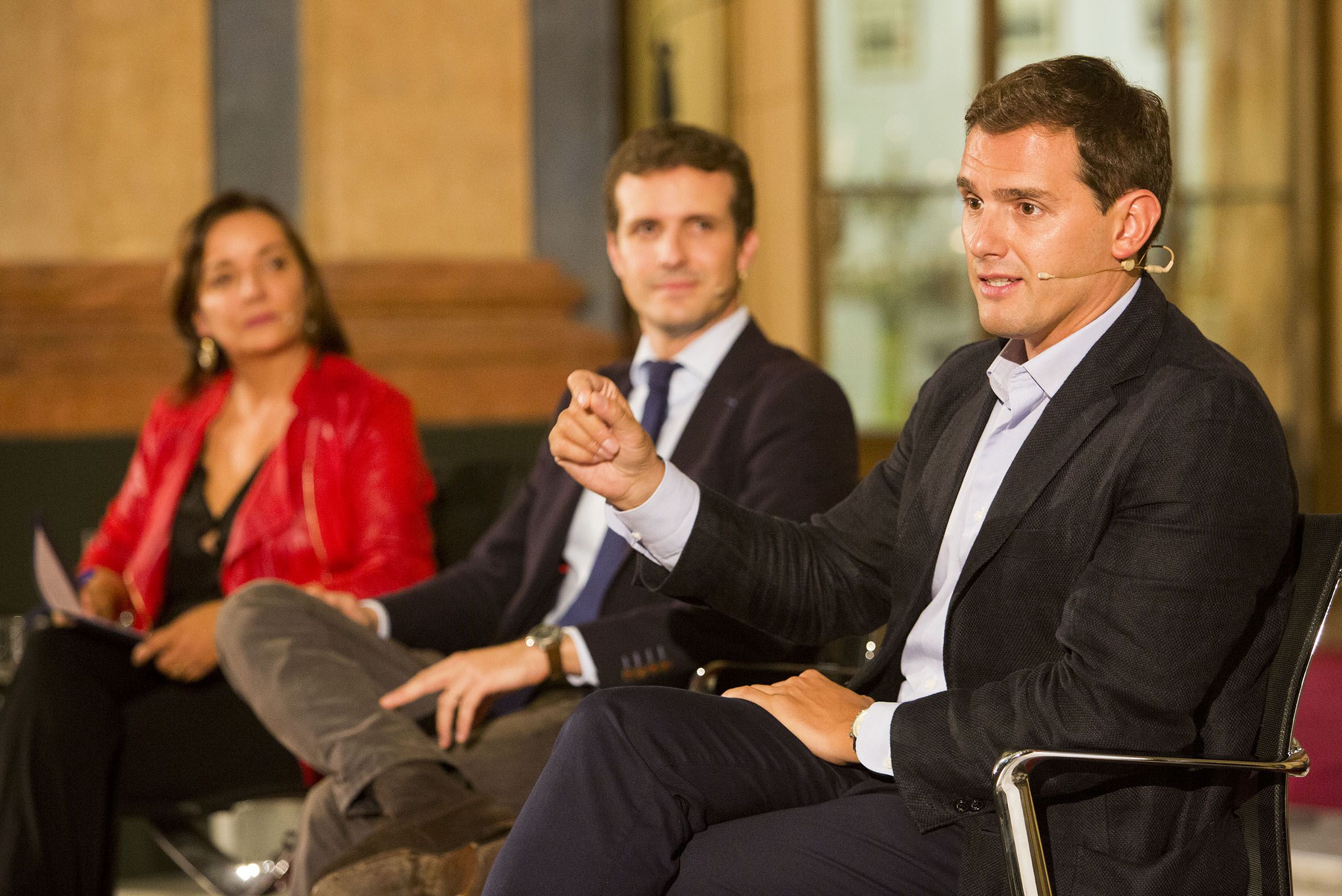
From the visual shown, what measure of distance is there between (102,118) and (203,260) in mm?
1433

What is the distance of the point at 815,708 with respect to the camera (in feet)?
5.12

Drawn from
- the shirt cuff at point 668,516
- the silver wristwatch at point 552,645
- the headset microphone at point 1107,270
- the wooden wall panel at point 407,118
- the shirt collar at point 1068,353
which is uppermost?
the wooden wall panel at point 407,118

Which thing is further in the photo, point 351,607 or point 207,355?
point 207,355

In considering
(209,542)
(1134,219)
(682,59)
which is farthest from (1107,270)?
(682,59)

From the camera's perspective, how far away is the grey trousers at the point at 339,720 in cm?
194

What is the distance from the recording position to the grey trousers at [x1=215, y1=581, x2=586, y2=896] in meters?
1.94

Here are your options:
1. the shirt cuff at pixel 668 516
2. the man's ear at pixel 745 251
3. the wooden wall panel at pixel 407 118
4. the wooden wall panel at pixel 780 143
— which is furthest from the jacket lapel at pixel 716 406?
the wooden wall panel at pixel 780 143

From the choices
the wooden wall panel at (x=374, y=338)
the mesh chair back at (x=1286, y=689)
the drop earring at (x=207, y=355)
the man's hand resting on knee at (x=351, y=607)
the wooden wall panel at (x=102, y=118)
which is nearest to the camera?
the mesh chair back at (x=1286, y=689)

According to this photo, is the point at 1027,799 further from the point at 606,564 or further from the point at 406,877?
the point at 606,564

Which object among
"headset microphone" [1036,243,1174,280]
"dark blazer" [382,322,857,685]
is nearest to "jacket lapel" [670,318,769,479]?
"dark blazer" [382,322,857,685]

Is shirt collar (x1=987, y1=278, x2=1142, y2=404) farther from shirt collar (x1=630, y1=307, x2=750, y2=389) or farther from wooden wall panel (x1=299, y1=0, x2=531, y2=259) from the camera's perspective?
wooden wall panel (x1=299, y1=0, x2=531, y2=259)

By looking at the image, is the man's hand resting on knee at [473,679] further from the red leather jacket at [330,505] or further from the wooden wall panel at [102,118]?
the wooden wall panel at [102,118]

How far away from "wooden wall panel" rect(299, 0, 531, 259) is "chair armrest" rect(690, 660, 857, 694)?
237cm

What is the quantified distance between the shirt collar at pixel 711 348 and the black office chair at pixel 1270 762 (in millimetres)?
1021
